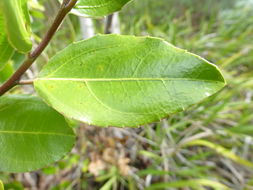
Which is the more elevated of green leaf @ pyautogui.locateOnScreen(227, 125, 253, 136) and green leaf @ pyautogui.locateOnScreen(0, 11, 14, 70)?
green leaf @ pyautogui.locateOnScreen(0, 11, 14, 70)

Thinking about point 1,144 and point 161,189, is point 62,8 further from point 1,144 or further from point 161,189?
point 161,189

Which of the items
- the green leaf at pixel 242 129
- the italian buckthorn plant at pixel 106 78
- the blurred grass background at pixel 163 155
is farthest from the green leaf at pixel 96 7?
the green leaf at pixel 242 129

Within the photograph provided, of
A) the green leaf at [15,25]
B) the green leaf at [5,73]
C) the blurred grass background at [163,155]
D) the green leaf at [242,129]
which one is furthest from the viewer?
the green leaf at [242,129]

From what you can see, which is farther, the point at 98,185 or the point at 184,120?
the point at 184,120

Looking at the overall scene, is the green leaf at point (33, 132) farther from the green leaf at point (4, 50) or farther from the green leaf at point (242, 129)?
the green leaf at point (242, 129)

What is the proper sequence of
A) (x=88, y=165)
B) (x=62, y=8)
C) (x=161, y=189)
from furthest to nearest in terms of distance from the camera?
(x=161, y=189)
(x=88, y=165)
(x=62, y=8)

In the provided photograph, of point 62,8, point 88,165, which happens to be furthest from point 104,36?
point 88,165

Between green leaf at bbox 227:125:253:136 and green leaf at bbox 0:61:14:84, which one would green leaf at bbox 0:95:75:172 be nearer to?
green leaf at bbox 0:61:14:84

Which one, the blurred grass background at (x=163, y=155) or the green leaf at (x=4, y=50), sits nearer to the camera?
the green leaf at (x=4, y=50)

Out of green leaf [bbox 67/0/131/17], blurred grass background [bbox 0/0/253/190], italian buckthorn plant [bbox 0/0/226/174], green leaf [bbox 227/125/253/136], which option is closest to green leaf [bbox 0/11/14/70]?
italian buckthorn plant [bbox 0/0/226/174]
